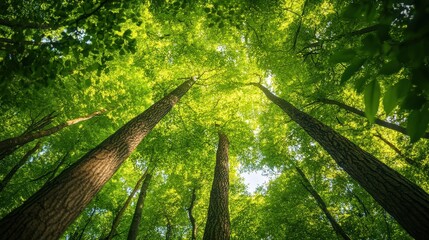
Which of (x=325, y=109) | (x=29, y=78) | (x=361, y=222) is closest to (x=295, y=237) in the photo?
(x=361, y=222)

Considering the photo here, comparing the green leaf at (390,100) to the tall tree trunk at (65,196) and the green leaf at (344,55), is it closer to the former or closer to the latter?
the green leaf at (344,55)

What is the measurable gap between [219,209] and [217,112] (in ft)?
21.3

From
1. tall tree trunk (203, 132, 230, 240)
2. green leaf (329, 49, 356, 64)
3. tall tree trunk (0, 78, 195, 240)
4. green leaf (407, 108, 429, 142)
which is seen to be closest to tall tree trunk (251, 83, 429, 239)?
tall tree trunk (203, 132, 230, 240)

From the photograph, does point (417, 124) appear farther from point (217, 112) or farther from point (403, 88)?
point (217, 112)

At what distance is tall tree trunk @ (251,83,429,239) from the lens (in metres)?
3.27

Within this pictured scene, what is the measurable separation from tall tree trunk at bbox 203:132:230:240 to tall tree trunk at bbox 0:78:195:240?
2.67 metres

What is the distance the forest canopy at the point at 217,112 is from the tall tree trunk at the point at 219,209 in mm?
A: 61

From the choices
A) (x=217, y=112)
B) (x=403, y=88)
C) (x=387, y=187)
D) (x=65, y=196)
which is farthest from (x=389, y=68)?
(x=217, y=112)

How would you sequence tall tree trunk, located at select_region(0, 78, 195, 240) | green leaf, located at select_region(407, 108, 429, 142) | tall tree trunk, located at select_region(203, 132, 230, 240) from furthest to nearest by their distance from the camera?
1. tall tree trunk, located at select_region(203, 132, 230, 240)
2. tall tree trunk, located at select_region(0, 78, 195, 240)
3. green leaf, located at select_region(407, 108, 429, 142)

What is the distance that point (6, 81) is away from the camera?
242 centimetres

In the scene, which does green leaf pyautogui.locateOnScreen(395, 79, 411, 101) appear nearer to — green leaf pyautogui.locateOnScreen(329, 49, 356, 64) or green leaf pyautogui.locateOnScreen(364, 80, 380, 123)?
green leaf pyautogui.locateOnScreen(364, 80, 380, 123)

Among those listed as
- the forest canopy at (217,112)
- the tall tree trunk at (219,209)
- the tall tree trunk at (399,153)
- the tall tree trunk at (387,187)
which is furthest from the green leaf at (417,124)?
the tall tree trunk at (399,153)

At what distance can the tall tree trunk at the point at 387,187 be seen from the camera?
3266 millimetres

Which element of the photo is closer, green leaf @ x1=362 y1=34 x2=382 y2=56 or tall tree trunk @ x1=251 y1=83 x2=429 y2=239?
green leaf @ x1=362 y1=34 x2=382 y2=56
